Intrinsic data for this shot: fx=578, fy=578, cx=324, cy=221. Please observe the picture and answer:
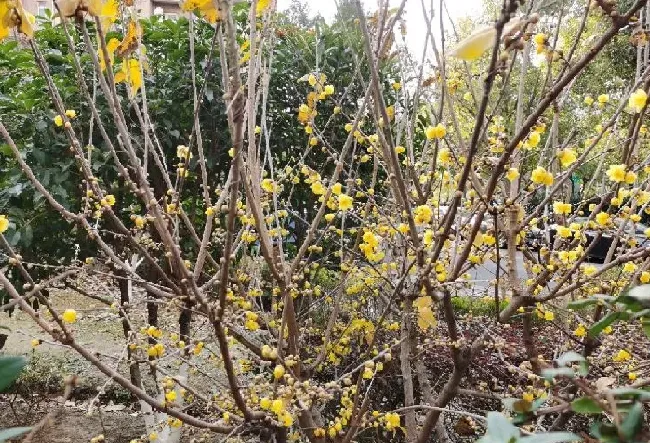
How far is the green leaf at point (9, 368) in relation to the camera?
59 centimetres

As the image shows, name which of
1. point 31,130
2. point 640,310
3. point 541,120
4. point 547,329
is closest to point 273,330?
point 541,120

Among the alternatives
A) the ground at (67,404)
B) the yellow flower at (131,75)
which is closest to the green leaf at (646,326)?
the yellow flower at (131,75)

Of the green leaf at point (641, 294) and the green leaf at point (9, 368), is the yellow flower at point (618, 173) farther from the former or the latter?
the green leaf at point (9, 368)

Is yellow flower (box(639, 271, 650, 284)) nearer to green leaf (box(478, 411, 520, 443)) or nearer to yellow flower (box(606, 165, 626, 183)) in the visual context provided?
yellow flower (box(606, 165, 626, 183))

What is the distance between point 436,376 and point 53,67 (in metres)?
3.10

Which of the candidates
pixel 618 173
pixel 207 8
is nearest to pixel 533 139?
pixel 618 173

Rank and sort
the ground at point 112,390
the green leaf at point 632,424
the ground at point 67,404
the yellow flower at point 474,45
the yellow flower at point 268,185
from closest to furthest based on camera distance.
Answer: the green leaf at point 632,424 < the yellow flower at point 474,45 < the yellow flower at point 268,185 < the ground at point 112,390 < the ground at point 67,404

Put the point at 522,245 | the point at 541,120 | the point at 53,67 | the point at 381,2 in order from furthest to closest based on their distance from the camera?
the point at 53,67 < the point at 522,245 < the point at 541,120 < the point at 381,2

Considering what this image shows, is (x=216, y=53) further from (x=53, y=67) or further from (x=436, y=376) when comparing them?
(x=436, y=376)

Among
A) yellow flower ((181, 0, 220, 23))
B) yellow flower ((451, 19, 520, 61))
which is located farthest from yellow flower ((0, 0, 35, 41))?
yellow flower ((451, 19, 520, 61))

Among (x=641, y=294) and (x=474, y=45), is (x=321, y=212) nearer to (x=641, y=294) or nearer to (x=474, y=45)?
(x=474, y=45)

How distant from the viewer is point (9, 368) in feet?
1.96

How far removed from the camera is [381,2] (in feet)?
5.25

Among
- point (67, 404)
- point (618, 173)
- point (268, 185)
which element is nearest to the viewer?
point (618, 173)
